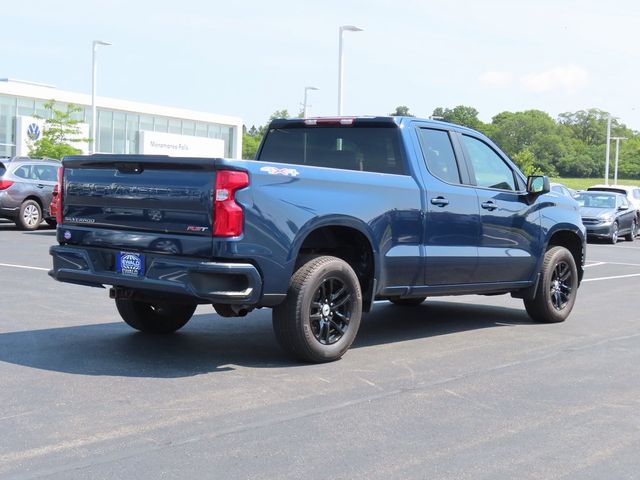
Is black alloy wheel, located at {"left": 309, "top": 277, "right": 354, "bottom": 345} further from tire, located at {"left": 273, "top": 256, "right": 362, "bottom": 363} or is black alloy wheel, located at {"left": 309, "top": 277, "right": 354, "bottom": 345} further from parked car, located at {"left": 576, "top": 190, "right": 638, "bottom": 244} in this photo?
parked car, located at {"left": 576, "top": 190, "right": 638, "bottom": 244}

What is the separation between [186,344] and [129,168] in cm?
169

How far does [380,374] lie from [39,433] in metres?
2.66

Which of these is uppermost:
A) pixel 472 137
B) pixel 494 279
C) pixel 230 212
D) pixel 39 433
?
pixel 472 137

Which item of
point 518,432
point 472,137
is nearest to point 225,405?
point 518,432

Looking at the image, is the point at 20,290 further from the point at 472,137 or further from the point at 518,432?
the point at 518,432

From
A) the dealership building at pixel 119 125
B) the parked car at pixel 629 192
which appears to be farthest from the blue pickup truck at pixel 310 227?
the dealership building at pixel 119 125

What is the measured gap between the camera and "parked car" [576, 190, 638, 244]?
89.1 ft

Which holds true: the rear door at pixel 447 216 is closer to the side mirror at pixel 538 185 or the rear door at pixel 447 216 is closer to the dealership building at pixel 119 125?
the side mirror at pixel 538 185

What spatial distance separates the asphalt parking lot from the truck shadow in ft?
0.08

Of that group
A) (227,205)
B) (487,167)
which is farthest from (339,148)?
(227,205)

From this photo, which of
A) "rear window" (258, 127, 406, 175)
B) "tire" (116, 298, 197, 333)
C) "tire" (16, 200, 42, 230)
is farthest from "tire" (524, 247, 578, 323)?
"tire" (16, 200, 42, 230)

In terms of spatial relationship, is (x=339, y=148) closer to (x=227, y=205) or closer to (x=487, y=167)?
(x=487, y=167)

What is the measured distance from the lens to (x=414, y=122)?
8383 millimetres

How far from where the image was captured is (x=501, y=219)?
9031mm
